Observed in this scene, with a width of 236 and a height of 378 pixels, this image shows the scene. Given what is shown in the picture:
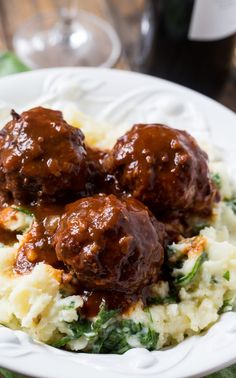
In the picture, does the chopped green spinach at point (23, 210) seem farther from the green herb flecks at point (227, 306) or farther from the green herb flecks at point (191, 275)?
the green herb flecks at point (227, 306)

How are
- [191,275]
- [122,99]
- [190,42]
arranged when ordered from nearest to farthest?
[191,275], [122,99], [190,42]

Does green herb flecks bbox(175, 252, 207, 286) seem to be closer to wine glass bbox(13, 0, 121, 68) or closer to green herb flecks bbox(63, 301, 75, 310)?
green herb flecks bbox(63, 301, 75, 310)

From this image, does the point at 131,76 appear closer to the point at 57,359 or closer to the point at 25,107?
the point at 25,107

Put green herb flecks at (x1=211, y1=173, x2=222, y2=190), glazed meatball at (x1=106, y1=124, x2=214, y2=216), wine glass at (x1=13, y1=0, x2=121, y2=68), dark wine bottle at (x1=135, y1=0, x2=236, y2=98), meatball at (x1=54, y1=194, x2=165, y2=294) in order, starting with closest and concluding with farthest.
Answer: meatball at (x1=54, y1=194, x2=165, y2=294), glazed meatball at (x1=106, y1=124, x2=214, y2=216), green herb flecks at (x1=211, y1=173, x2=222, y2=190), dark wine bottle at (x1=135, y1=0, x2=236, y2=98), wine glass at (x1=13, y1=0, x2=121, y2=68)

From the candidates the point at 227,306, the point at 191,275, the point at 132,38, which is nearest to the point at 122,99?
the point at 191,275

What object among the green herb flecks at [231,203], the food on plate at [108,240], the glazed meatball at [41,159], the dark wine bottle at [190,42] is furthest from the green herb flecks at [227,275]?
the dark wine bottle at [190,42]

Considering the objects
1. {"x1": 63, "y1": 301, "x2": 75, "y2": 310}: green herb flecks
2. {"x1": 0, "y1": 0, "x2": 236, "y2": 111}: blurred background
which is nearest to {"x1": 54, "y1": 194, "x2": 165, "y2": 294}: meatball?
{"x1": 63, "y1": 301, "x2": 75, "y2": 310}: green herb flecks

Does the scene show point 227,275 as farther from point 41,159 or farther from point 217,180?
point 41,159
